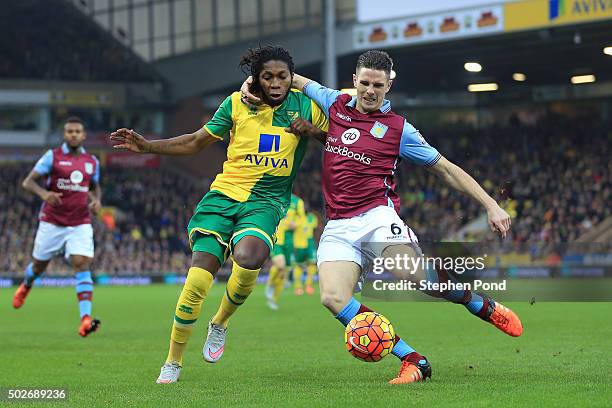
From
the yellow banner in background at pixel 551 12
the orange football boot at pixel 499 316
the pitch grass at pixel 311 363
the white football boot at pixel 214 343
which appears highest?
the yellow banner in background at pixel 551 12

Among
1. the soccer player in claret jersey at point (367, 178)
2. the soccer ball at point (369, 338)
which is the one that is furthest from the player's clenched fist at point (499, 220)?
the soccer ball at point (369, 338)

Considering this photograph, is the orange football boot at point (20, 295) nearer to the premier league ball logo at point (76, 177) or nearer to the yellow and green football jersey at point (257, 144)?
the premier league ball logo at point (76, 177)

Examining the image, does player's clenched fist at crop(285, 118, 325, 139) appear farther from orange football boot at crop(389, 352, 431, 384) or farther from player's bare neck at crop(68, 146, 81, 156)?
player's bare neck at crop(68, 146, 81, 156)

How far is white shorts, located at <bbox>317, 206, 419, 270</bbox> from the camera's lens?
7980 millimetres

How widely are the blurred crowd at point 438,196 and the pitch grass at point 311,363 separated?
18510mm

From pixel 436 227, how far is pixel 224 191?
1157 inches

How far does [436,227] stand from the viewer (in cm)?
3719

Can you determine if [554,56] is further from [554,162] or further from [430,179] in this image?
[430,179]

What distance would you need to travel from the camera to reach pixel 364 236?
315 inches

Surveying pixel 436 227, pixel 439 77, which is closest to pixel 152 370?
pixel 436 227

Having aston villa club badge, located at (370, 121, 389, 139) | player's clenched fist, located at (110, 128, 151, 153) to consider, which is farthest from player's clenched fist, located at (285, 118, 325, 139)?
player's clenched fist, located at (110, 128, 151, 153)

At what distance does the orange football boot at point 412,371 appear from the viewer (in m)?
7.66

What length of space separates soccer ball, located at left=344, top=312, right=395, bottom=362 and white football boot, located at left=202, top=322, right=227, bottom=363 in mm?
1423

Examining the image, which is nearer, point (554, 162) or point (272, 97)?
point (272, 97)
